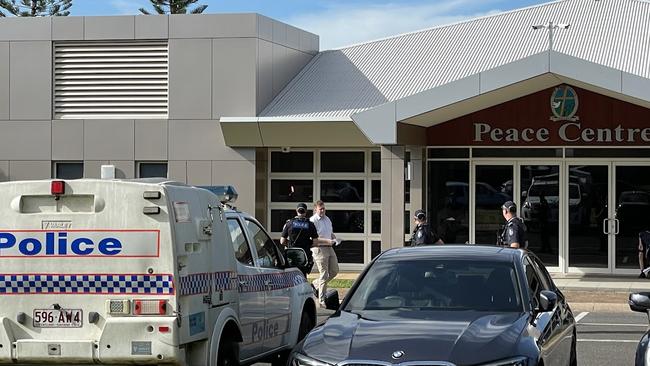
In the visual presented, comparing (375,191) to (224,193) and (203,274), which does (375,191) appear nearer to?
(224,193)

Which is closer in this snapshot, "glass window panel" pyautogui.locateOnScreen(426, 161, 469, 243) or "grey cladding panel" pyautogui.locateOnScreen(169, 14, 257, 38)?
"glass window panel" pyautogui.locateOnScreen(426, 161, 469, 243)

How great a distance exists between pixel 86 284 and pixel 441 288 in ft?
9.21

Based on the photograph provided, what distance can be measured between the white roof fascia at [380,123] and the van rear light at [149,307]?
1322cm

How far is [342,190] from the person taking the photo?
25.0 metres

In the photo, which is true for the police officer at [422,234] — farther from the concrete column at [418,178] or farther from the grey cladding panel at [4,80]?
the grey cladding panel at [4,80]

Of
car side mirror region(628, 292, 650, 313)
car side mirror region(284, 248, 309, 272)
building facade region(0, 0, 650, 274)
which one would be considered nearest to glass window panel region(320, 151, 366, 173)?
building facade region(0, 0, 650, 274)

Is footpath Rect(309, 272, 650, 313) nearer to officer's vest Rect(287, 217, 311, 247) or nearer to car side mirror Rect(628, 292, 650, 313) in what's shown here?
officer's vest Rect(287, 217, 311, 247)

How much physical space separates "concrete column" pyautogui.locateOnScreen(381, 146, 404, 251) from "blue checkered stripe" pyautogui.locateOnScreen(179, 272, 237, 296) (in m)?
12.7

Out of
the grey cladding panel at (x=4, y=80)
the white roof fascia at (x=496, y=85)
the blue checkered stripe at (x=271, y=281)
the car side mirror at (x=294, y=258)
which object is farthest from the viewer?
the grey cladding panel at (x=4, y=80)

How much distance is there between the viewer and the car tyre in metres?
9.02

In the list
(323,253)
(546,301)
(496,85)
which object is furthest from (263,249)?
(496,85)

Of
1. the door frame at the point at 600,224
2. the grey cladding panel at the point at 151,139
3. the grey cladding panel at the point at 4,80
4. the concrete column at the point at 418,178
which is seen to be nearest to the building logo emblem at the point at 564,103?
the door frame at the point at 600,224

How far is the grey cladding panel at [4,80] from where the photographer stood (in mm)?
25094

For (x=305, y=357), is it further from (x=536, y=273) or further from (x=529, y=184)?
(x=529, y=184)
